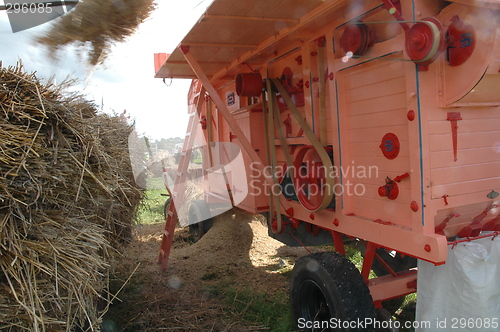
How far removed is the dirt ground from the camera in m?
3.39

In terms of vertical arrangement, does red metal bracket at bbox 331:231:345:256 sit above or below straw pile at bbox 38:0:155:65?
below

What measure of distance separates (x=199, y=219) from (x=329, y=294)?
3.84 meters

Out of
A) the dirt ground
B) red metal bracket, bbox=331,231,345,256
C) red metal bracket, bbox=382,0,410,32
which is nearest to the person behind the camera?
red metal bracket, bbox=382,0,410,32

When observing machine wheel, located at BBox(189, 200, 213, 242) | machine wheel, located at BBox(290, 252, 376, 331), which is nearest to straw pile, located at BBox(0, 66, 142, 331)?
machine wheel, located at BBox(290, 252, 376, 331)

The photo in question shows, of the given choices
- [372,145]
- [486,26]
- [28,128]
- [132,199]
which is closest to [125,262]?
[132,199]

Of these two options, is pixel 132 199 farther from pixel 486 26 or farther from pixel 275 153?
pixel 486 26

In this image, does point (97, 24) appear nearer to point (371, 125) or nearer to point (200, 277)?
point (371, 125)

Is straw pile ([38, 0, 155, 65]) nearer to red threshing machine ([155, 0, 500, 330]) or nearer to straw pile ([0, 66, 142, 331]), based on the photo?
red threshing machine ([155, 0, 500, 330])

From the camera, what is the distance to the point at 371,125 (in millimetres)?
2611

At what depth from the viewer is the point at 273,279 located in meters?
4.56

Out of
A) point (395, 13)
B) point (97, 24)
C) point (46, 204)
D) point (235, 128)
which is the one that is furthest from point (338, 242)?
point (97, 24)

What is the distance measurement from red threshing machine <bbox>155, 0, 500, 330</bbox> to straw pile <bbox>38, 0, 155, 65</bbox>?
1.81ft

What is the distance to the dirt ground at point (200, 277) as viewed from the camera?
3.39 metres

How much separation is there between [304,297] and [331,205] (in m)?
0.80
